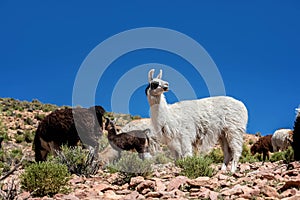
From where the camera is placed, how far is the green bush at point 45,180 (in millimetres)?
7449

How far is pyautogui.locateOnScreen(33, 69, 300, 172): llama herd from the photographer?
9992 mm

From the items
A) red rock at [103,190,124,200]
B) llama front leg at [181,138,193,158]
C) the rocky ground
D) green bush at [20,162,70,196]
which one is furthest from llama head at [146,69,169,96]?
red rock at [103,190,124,200]

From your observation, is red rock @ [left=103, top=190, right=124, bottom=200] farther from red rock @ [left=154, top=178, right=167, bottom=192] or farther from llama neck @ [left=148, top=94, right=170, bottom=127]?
llama neck @ [left=148, top=94, right=170, bottom=127]

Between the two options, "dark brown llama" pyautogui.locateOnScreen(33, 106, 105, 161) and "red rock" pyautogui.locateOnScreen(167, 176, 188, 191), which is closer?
"red rock" pyautogui.locateOnScreen(167, 176, 188, 191)

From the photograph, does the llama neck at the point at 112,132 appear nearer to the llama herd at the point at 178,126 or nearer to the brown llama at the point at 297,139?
the llama herd at the point at 178,126

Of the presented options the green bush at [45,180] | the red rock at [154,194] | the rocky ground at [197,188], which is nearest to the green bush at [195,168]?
the rocky ground at [197,188]

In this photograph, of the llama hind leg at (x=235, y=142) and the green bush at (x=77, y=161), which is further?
the llama hind leg at (x=235, y=142)

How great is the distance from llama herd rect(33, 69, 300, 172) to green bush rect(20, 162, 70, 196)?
9.78 feet

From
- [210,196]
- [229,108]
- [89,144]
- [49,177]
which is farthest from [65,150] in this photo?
[210,196]

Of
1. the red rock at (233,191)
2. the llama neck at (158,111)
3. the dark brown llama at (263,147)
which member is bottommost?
the red rock at (233,191)

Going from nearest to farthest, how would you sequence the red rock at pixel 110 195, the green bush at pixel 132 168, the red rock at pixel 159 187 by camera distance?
the red rock at pixel 110 195, the red rock at pixel 159 187, the green bush at pixel 132 168

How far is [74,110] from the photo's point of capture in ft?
39.8

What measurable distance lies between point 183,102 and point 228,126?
1.28m

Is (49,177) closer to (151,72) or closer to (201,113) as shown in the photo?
(151,72)
